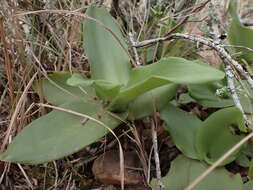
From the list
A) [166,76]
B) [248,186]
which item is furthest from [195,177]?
[166,76]

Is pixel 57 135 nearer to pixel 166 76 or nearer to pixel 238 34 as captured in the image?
pixel 166 76

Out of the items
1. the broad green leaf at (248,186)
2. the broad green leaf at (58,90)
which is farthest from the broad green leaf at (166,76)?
the broad green leaf at (248,186)

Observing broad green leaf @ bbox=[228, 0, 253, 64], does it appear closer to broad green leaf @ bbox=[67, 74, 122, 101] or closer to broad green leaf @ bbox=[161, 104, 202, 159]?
broad green leaf @ bbox=[161, 104, 202, 159]

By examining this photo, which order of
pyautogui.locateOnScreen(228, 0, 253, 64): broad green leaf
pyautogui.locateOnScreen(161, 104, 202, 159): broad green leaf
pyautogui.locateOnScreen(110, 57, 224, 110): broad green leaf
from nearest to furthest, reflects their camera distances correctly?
pyautogui.locateOnScreen(110, 57, 224, 110): broad green leaf < pyautogui.locateOnScreen(161, 104, 202, 159): broad green leaf < pyautogui.locateOnScreen(228, 0, 253, 64): broad green leaf

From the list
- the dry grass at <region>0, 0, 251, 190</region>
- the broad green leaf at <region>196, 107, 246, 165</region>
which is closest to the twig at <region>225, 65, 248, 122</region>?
the broad green leaf at <region>196, 107, 246, 165</region>

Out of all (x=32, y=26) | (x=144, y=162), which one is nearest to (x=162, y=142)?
(x=144, y=162)

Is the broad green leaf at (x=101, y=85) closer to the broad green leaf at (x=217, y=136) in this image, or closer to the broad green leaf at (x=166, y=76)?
the broad green leaf at (x=166, y=76)

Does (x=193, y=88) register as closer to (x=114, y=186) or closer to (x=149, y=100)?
(x=149, y=100)
